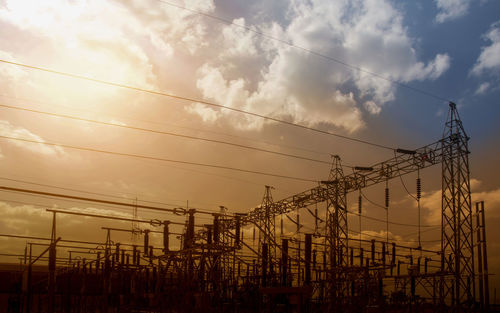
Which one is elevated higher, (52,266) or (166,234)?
(166,234)

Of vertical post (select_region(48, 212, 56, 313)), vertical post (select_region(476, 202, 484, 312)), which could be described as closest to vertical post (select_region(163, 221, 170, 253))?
vertical post (select_region(48, 212, 56, 313))

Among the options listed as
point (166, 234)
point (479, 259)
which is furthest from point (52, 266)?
point (479, 259)

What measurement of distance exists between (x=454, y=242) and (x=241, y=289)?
39.2ft

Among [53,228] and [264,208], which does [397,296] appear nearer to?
[264,208]

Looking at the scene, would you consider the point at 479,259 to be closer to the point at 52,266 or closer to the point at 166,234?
the point at 166,234

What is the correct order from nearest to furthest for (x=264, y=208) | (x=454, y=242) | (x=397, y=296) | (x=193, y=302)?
(x=193, y=302), (x=454, y=242), (x=397, y=296), (x=264, y=208)

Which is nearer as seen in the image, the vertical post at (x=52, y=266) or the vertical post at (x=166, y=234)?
the vertical post at (x=52, y=266)

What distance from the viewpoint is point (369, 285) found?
2831 cm

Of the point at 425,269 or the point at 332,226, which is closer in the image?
the point at 332,226

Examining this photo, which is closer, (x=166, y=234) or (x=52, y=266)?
(x=52, y=266)

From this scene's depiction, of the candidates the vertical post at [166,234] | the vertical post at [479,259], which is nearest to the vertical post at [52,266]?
the vertical post at [166,234]

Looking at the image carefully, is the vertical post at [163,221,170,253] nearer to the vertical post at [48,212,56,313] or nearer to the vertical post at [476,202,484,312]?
the vertical post at [48,212,56,313]

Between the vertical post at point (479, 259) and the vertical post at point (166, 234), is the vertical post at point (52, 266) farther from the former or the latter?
the vertical post at point (479, 259)

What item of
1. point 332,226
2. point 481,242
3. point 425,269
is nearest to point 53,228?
point 332,226
